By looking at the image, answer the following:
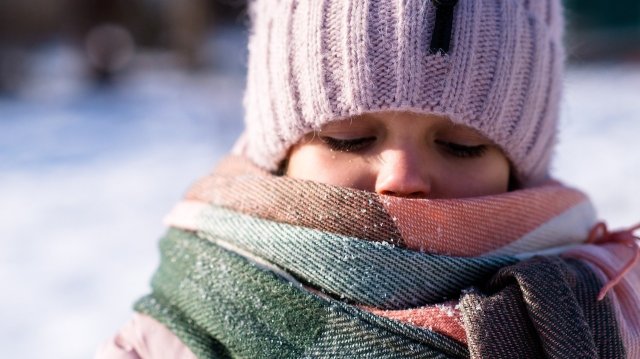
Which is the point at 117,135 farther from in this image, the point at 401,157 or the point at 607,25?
the point at 607,25

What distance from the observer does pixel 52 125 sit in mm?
6836

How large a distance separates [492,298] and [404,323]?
0.12 metres

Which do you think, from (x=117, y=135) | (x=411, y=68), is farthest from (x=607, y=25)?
(x=411, y=68)

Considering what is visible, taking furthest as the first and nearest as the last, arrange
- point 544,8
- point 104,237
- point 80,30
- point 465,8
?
point 80,30, point 104,237, point 544,8, point 465,8

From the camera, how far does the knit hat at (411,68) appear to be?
125 centimetres

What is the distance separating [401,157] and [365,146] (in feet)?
0.26

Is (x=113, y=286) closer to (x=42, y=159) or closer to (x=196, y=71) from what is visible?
(x=42, y=159)

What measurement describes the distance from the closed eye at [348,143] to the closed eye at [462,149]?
109 mm

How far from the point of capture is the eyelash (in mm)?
1278

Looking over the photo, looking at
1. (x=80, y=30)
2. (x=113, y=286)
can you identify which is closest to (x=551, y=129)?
(x=113, y=286)

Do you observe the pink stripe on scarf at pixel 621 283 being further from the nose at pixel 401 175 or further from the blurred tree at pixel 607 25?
the blurred tree at pixel 607 25

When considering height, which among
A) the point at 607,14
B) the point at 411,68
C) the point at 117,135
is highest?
the point at 411,68

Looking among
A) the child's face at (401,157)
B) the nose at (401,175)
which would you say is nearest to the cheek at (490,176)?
the child's face at (401,157)

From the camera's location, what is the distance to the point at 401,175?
1.21m
